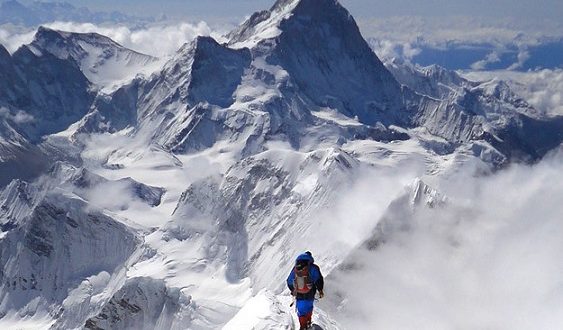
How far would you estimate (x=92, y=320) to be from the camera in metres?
174

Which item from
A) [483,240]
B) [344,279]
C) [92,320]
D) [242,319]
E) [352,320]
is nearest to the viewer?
[242,319]

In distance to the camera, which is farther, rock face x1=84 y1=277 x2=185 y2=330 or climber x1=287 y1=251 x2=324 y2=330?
rock face x1=84 y1=277 x2=185 y2=330

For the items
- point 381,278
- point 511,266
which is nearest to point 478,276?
point 511,266

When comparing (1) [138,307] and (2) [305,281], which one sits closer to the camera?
(2) [305,281]

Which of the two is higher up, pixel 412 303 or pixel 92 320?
pixel 412 303

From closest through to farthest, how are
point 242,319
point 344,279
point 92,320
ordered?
point 242,319 < point 344,279 < point 92,320

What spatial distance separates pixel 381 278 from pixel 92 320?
218ft

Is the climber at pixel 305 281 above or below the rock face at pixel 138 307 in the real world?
above

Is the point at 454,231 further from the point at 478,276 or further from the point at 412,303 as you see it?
the point at 412,303

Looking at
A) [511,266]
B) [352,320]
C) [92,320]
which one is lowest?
[92,320]

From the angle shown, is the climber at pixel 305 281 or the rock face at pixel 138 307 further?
the rock face at pixel 138 307

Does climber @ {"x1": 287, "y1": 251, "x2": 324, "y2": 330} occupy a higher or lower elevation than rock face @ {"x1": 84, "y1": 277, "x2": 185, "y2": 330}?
higher

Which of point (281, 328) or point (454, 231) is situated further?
point (454, 231)

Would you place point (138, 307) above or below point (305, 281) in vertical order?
below
